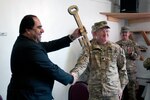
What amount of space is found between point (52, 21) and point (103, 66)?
127 centimetres

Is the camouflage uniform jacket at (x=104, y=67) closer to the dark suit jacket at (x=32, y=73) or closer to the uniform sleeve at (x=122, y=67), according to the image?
the uniform sleeve at (x=122, y=67)

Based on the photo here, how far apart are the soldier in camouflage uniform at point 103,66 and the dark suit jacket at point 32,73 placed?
0.58 m

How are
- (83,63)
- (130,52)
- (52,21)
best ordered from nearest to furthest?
(83,63), (52,21), (130,52)

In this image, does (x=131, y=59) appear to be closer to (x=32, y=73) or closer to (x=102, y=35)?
(x=102, y=35)

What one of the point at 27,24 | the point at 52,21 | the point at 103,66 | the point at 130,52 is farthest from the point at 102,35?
the point at 130,52

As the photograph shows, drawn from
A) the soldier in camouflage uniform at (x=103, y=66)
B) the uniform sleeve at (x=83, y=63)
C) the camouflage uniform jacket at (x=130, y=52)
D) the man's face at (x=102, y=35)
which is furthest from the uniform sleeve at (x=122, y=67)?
the camouflage uniform jacket at (x=130, y=52)

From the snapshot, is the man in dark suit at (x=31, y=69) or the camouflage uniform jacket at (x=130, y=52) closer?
the man in dark suit at (x=31, y=69)

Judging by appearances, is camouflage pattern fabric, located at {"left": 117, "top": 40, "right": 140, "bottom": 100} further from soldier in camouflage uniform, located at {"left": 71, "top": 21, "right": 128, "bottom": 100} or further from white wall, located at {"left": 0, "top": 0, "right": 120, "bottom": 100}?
soldier in camouflage uniform, located at {"left": 71, "top": 21, "right": 128, "bottom": 100}

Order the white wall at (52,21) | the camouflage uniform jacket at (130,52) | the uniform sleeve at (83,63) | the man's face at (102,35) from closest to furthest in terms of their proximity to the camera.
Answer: the uniform sleeve at (83,63), the man's face at (102,35), the white wall at (52,21), the camouflage uniform jacket at (130,52)

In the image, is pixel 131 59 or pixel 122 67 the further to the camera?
pixel 131 59

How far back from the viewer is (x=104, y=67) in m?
2.35

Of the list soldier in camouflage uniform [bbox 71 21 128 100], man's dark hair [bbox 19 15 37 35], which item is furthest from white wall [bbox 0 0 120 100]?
man's dark hair [bbox 19 15 37 35]

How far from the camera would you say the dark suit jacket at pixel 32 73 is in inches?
64.8

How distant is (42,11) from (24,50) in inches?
63.5
